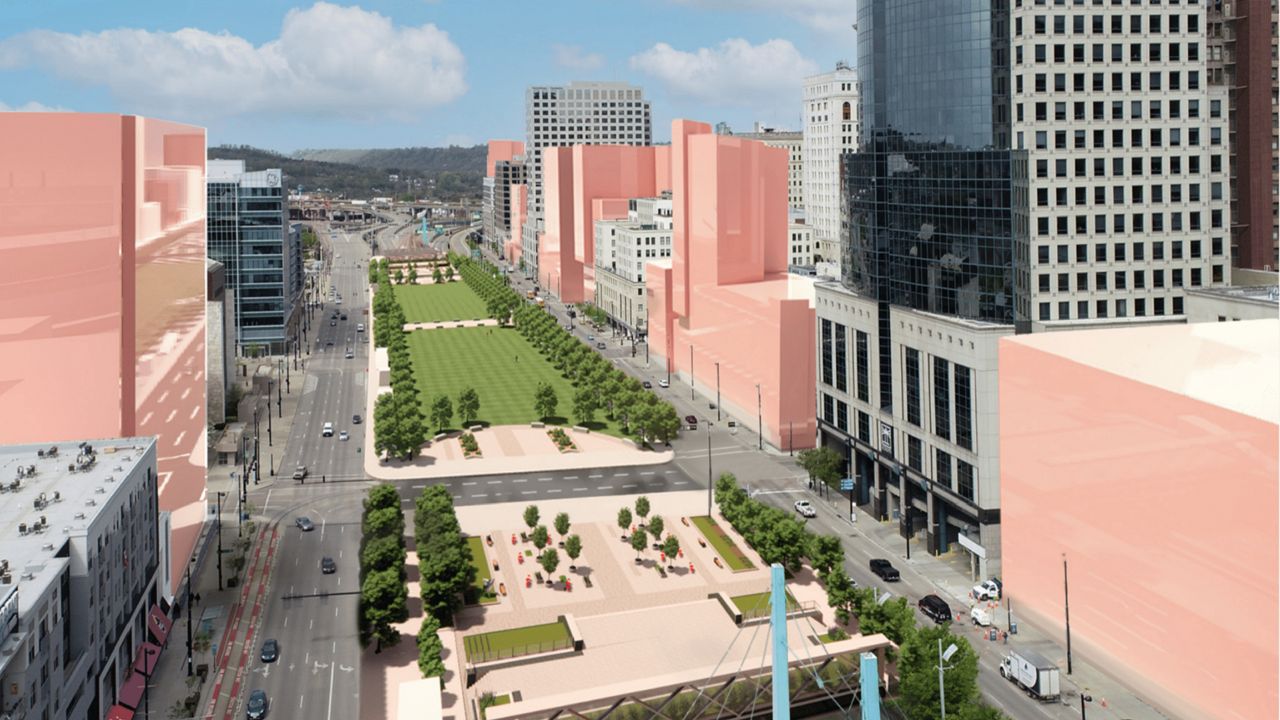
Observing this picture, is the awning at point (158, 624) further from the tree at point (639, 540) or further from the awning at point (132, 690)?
the tree at point (639, 540)

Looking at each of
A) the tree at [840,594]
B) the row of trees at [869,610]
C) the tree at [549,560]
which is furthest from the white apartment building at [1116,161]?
the tree at [549,560]

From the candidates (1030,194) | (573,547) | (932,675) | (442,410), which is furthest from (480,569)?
(1030,194)

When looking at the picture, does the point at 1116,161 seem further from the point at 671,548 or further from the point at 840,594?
the point at 671,548

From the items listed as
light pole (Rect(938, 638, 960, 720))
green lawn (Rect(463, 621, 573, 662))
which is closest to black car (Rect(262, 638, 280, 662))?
green lawn (Rect(463, 621, 573, 662))

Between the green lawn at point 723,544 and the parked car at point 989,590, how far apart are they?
16.0 meters

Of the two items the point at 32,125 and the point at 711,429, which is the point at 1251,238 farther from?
the point at 32,125

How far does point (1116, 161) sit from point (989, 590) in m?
31.0

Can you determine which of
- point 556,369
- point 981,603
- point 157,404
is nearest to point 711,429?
point 556,369

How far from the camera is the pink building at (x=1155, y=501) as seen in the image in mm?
47031

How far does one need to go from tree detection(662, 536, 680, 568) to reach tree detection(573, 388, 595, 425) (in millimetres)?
40223

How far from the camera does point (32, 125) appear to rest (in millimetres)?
56281

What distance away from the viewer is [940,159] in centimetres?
7475

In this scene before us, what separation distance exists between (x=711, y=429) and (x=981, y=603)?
5095 centimetres

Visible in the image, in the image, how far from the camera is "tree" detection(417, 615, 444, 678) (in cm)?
5772
